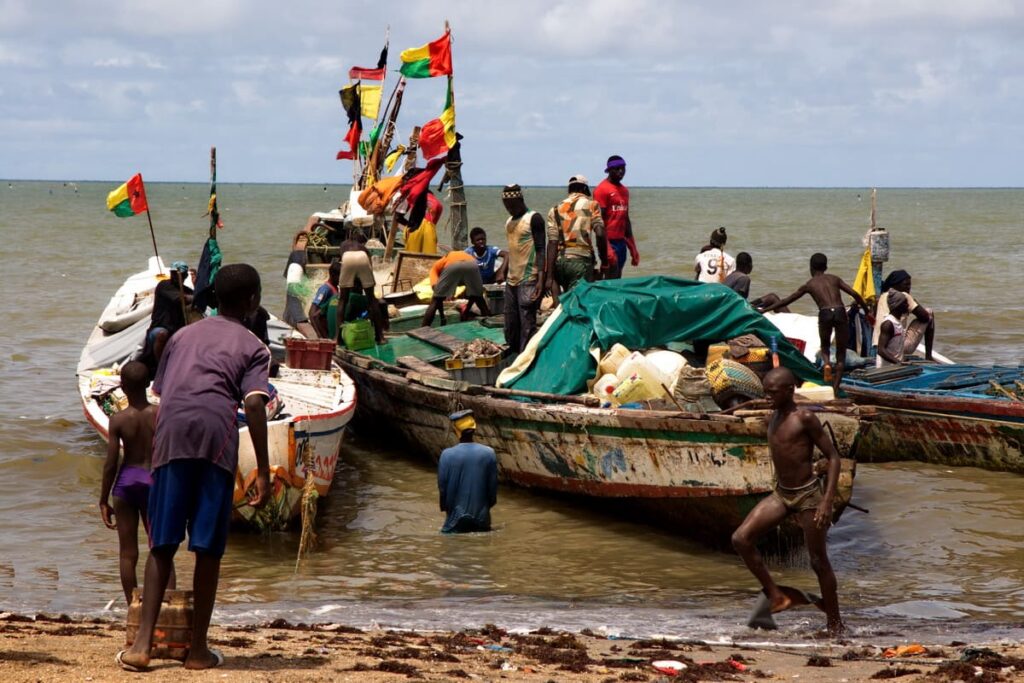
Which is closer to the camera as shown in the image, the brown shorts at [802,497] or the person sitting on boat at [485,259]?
the brown shorts at [802,497]

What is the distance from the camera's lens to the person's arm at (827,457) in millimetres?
7383

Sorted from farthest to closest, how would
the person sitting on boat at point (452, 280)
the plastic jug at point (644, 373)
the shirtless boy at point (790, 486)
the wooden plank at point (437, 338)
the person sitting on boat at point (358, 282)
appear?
the person sitting on boat at point (452, 280), the person sitting on boat at point (358, 282), the wooden plank at point (437, 338), the plastic jug at point (644, 373), the shirtless boy at point (790, 486)

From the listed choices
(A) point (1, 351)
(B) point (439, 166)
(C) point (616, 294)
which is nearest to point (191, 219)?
(A) point (1, 351)

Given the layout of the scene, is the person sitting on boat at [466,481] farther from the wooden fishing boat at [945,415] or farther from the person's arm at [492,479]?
the wooden fishing boat at [945,415]

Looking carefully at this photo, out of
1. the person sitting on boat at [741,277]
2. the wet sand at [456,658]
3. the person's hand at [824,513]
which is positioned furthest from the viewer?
the person sitting on boat at [741,277]

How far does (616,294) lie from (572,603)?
3.53m

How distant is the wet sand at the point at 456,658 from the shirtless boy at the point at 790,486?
0.49 m

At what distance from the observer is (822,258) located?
13688mm

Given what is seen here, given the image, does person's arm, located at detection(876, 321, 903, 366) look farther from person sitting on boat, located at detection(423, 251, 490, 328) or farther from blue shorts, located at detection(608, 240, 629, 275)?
person sitting on boat, located at detection(423, 251, 490, 328)

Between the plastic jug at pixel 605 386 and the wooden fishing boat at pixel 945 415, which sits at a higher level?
the plastic jug at pixel 605 386

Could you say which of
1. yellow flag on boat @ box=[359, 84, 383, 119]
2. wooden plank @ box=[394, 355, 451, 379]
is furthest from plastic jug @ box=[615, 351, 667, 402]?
yellow flag on boat @ box=[359, 84, 383, 119]

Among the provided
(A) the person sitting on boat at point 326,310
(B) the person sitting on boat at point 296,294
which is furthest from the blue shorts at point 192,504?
(B) the person sitting on boat at point 296,294

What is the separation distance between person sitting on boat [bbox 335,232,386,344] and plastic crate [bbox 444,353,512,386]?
1545 millimetres

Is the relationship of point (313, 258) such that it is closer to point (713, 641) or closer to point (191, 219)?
point (713, 641)
